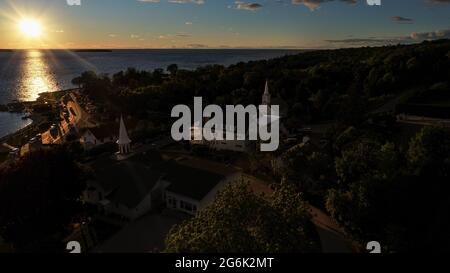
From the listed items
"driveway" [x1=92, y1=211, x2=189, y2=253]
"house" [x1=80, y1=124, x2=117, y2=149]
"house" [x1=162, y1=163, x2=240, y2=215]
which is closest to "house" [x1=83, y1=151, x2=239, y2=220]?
"house" [x1=162, y1=163, x2=240, y2=215]

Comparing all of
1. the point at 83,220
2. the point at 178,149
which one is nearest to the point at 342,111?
the point at 178,149

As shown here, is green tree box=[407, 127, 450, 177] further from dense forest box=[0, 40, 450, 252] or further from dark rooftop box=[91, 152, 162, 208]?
dark rooftop box=[91, 152, 162, 208]

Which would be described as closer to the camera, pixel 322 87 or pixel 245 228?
pixel 245 228

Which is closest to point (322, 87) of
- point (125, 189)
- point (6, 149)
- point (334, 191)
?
point (334, 191)

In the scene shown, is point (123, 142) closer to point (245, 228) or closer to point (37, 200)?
point (37, 200)

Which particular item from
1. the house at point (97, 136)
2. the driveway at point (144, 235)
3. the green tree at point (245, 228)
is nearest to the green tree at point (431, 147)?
the green tree at point (245, 228)

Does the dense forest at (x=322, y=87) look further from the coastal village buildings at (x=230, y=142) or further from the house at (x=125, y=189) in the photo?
the house at (x=125, y=189)
